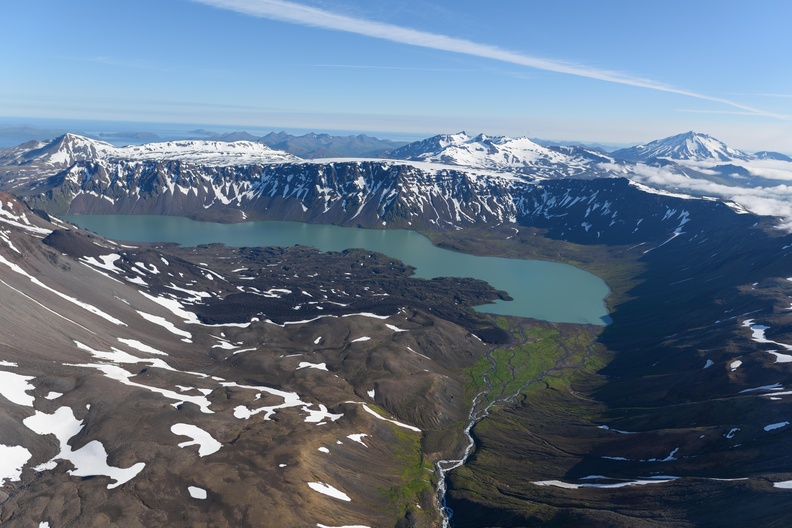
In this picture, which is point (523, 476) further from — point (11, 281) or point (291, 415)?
point (11, 281)

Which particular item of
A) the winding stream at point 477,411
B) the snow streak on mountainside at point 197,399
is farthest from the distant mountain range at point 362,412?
the winding stream at point 477,411

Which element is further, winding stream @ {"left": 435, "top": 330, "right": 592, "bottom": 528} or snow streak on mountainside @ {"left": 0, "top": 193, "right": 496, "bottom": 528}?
winding stream @ {"left": 435, "top": 330, "right": 592, "bottom": 528}

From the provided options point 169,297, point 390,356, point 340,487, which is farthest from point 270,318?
point 340,487

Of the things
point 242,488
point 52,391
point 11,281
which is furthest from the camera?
point 11,281

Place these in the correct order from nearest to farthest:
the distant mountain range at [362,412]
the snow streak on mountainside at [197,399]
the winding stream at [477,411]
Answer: the snow streak on mountainside at [197,399], the distant mountain range at [362,412], the winding stream at [477,411]

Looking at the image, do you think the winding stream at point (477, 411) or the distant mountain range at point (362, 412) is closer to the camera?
the distant mountain range at point (362, 412)

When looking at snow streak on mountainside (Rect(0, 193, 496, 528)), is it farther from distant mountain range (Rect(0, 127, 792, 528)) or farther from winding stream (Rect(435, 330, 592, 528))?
winding stream (Rect(435, 330, 592, 528))

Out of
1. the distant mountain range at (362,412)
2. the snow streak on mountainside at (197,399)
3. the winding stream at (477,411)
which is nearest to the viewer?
the snow streak on mountainside at (197,399)

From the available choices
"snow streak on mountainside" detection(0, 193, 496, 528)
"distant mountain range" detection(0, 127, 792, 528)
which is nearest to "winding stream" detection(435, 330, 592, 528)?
"distant mountain range" detection(0, 127, 792, 528)

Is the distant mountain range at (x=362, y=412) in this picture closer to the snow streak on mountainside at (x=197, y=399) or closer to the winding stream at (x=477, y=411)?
the snow streak on mountainside at (x=197, y=399)

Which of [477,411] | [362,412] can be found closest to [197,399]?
[362,412]

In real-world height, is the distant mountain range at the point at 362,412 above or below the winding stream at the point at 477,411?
above
